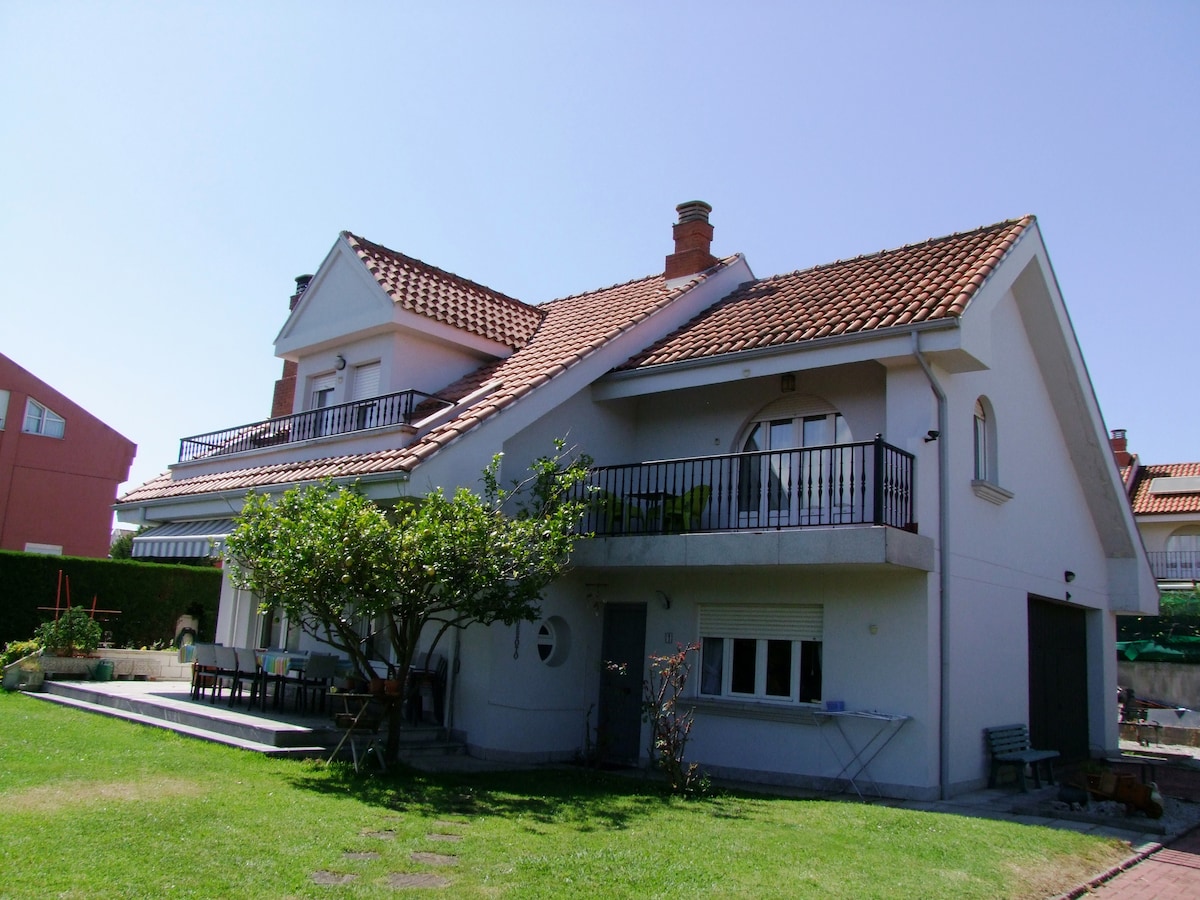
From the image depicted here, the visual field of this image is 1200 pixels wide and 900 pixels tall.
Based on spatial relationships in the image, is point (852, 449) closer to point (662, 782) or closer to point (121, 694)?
point (662, 782)

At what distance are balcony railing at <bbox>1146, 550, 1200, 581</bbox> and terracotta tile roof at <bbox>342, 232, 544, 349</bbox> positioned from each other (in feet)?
107

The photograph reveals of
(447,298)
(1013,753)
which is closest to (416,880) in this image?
(1013,753)

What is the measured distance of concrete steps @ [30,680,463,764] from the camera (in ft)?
45.0

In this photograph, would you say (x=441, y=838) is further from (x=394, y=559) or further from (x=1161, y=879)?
(x=1161, y=879)

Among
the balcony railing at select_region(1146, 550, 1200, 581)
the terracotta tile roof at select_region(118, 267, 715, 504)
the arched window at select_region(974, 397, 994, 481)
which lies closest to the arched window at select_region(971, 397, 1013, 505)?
the arched window at select_region(974, 397, 994, 481)

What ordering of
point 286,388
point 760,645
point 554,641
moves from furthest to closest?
point 286,388 < point 554,641 < point 760,645

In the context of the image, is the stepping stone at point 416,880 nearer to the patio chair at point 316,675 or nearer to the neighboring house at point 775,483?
the neighboring house at point 775,483

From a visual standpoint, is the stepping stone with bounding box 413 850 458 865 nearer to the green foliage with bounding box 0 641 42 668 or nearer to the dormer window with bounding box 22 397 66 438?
the green foliage with bounding box 0 641 42 668

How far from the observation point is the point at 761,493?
1519cm

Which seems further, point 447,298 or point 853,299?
point 447,298

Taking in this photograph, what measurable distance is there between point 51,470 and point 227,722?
33468mm

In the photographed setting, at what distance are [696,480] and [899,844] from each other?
823cm

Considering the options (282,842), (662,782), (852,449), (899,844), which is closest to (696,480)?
(852,449)

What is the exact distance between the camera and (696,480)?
1755 centimetres
